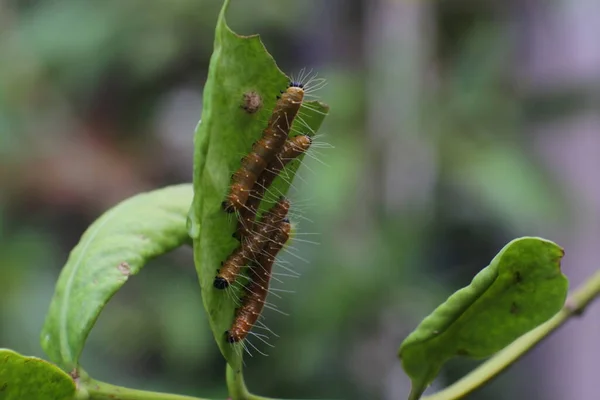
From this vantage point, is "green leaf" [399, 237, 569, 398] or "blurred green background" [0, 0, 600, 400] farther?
"blurred green background" [0, 0, 600, 400]

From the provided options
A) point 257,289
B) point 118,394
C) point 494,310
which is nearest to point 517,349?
point 494,310

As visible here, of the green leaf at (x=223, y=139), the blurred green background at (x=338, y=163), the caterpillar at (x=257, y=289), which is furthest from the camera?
the blurred green background at (x=338, y=163)

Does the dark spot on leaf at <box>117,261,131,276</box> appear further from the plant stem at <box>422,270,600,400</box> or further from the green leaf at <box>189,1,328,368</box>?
the plant stem at <box>422,270,600,400</box>

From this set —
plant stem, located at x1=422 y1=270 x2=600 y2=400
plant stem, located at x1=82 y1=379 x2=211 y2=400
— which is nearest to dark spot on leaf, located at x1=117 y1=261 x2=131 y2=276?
plant stem, located at x1=82 y1=379 x2=211 y2=400

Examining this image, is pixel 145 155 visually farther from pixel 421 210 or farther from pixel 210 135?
pixel 210 135

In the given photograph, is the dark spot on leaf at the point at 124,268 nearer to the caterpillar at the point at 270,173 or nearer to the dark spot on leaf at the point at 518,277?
the caterpillar at the point at 270,173

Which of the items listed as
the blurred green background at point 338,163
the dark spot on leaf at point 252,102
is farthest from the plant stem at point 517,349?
the blurred green background at point 338,163
